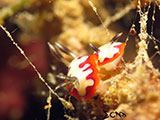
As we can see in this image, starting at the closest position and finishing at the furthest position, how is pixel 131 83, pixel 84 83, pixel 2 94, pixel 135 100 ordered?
1. pixel 135 100
2. pixel 131 83
3. pixel 84 83
4. pixel 2 94

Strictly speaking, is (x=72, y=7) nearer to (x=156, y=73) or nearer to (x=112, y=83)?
(x=112, y=83)

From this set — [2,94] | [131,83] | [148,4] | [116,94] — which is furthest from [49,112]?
[148,4]

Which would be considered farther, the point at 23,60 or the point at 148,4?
the point at 23,60

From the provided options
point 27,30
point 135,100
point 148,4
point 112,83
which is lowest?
point 135,100

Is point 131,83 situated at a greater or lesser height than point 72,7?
lesser
